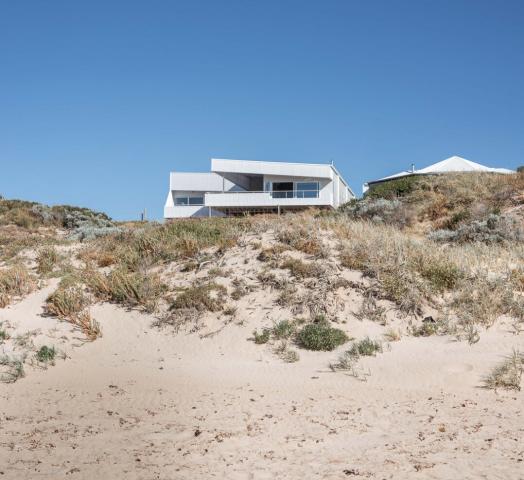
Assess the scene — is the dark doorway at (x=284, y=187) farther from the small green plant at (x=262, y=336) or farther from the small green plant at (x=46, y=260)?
the small green plant at (x=262, y=336)

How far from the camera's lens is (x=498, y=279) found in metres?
10.1

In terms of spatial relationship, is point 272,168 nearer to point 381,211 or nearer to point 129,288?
point 381,211

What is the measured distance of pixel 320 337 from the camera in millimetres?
8867

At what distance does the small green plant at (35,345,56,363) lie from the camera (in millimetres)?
8812

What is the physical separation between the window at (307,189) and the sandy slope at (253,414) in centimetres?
2878

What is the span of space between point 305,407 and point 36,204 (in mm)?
27608

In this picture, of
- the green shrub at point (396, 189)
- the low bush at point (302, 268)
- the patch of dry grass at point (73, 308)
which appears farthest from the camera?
the green shrub at point (396, 189)

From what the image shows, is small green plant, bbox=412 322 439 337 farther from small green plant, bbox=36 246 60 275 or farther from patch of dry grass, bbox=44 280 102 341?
small green plant, bbox=36 246 60 275

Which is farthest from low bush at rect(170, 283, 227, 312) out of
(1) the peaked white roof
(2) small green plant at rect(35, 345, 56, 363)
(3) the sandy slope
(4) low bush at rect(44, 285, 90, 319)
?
(1) the peaked white roof

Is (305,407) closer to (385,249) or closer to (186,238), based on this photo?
(385,249)

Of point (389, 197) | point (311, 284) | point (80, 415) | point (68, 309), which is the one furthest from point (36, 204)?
point (80, 415)

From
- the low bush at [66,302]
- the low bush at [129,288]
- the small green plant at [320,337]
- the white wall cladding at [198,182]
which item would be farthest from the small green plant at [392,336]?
the white wall cladding at [198,182]

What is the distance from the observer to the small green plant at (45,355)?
8.81 metres

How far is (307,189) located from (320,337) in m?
30.3
